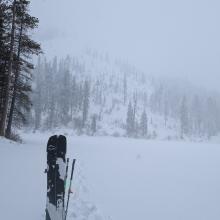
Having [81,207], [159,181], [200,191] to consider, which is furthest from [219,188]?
[81,207]

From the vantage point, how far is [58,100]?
8294 centimetres

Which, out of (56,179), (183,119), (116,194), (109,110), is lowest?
(116,194)

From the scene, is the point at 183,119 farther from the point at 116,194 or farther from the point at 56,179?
the point at 56,179

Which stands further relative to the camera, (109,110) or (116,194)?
(109,110)

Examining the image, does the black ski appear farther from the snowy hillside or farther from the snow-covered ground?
the snowy hillside

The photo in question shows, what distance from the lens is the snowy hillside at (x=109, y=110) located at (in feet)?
254

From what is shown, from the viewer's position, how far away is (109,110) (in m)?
101

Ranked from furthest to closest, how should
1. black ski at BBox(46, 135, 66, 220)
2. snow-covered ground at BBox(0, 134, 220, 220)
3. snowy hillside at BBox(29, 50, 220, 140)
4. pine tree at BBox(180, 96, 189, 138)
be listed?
pine tree at BBox(180, 96, 189, 138)
snowy hillside at BBox(29, 50, 220, 140)
snow-covered ground at BBox(0, 134, 220, 220)
black ski at BBox(46, 135, 66, 220)

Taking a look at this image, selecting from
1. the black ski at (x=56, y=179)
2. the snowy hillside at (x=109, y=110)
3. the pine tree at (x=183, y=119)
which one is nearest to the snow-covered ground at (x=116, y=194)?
the black ski at (x=56, y=179)

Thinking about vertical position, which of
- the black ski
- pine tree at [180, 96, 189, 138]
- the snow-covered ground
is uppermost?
pine tree at [180, 96, 189, 138]

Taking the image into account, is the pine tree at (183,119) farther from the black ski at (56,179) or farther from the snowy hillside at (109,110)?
the black ski at (56,179)

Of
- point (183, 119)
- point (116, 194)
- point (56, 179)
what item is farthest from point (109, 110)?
point (56, 179)

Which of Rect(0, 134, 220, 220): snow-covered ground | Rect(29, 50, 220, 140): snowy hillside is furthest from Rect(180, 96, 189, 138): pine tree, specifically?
Rect(0, 134, 220, 220): snow-covered ground

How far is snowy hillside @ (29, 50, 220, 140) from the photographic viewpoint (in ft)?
254
